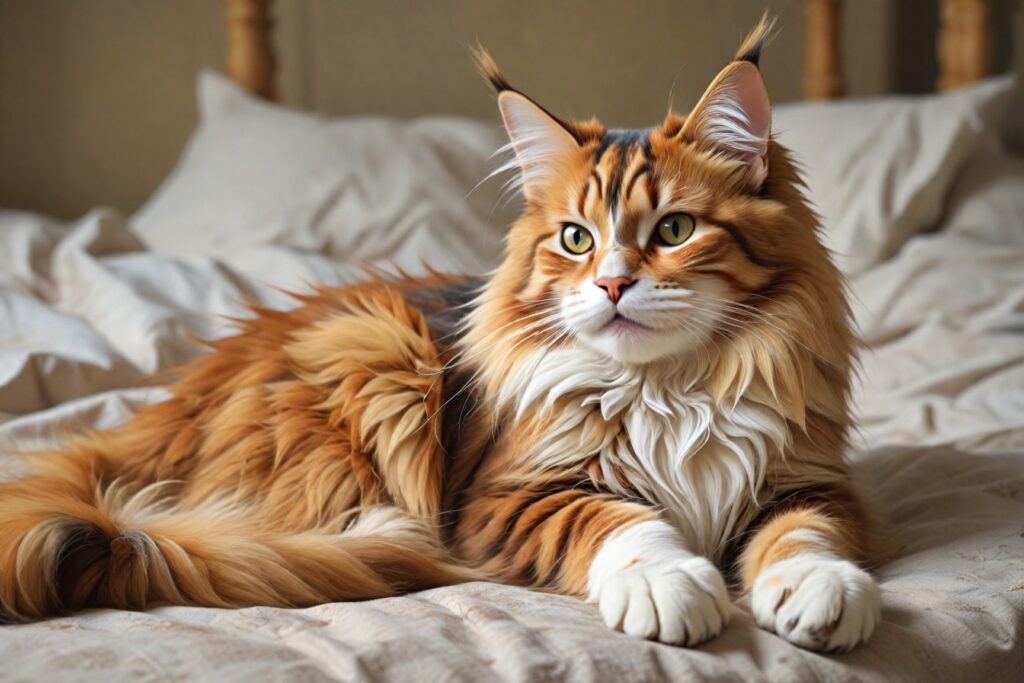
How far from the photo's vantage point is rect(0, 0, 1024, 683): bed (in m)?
0.91

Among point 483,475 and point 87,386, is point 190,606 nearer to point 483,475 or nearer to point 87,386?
point 483,475

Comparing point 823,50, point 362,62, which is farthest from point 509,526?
point 362,62

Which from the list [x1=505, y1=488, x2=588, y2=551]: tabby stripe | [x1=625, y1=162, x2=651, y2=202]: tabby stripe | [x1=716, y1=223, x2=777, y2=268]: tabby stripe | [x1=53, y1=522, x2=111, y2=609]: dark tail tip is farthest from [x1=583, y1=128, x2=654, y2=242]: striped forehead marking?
[x1=53, y1=522, x2=111, y2=609]: dark tail tip

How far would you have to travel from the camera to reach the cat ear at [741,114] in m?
1.20

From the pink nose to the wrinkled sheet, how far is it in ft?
1.14

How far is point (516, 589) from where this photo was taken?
3.79 feet

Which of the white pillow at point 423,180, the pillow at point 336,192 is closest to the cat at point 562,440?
the white pillow at point 423,180

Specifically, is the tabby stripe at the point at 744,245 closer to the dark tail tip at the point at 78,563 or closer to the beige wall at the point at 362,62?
the dark tail tip at the point at 78,563

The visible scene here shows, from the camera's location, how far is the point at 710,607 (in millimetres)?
958

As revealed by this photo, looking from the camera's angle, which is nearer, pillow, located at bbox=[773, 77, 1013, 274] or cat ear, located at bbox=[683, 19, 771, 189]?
cat ear, located at bbox=[683, 19, 771, 189]

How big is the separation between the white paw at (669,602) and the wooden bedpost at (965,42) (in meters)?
2.49

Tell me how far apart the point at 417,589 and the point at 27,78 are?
3091mm

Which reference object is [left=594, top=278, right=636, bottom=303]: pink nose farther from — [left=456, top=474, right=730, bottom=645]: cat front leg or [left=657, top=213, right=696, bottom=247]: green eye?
[left=456, top=474, right=730, bottom=645]: cat front leg

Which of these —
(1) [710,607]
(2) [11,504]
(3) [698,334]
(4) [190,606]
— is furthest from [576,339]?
(2) [11,504]
